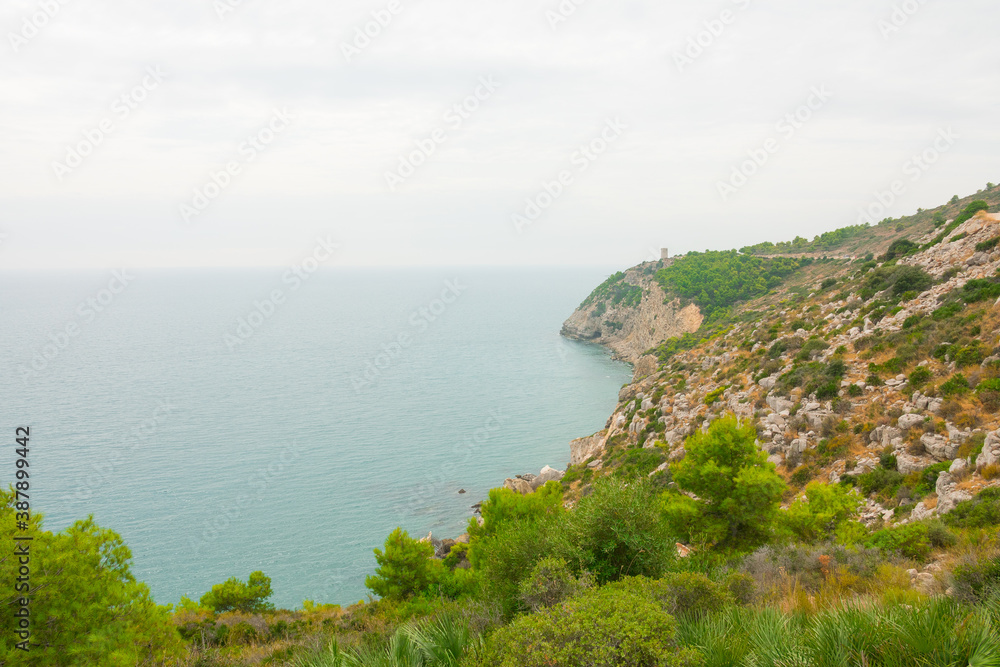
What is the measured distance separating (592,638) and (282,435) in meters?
55.5

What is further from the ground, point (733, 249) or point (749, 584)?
point (733, 249)

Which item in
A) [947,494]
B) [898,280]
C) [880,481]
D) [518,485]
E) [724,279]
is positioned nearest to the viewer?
[947,494]

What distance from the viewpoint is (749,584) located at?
10.7 m

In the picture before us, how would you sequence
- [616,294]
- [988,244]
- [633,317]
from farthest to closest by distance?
[616,294] < [633,317] < [988,244]

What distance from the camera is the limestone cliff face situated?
85250mm

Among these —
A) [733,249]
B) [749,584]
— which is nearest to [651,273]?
[733,249]

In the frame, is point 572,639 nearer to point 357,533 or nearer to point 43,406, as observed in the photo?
point 357,533

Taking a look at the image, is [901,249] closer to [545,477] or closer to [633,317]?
[545,477]

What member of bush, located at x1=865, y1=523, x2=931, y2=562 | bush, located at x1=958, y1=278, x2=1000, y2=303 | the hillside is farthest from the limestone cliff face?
bush, located at x1=865, y1=523, x2=931, y2=562

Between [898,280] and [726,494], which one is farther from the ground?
[898,280]

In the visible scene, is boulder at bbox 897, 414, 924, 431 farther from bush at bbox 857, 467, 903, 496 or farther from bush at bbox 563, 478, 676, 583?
bush at bbox 563, 478, 676, 583

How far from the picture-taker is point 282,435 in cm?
5638

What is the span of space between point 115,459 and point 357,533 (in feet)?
91.6

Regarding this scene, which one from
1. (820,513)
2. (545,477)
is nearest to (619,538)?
(820,513)
